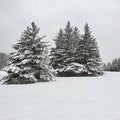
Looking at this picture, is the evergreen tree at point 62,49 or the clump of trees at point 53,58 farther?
the evergreen tree at point 62,49

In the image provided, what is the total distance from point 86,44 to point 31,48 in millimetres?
8024

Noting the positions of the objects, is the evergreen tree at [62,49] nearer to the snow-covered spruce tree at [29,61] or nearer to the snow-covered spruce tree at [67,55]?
the snow-covered spruce tree at [67,55]

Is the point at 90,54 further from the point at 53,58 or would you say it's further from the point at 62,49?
the point at 53,58

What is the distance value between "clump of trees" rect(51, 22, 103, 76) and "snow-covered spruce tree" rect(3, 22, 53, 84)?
523cm

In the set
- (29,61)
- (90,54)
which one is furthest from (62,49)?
(29,61)

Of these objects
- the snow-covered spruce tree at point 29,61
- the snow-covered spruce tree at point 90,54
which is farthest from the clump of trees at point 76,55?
the snow-covered spruce tree at point 29,61

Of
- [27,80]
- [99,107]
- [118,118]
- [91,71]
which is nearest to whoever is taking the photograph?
[118,118]

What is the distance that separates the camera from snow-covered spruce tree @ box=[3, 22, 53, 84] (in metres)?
16.6

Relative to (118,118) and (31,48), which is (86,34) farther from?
(118,118)

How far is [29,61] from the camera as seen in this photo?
17.6 m

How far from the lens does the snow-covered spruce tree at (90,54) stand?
905 inches

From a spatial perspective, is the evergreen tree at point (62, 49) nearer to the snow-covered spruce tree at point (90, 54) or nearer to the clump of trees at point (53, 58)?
the clump of trees at point (53, 58)

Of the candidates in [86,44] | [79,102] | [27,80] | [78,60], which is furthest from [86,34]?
[79,102]

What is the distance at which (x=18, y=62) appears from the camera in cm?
1803
